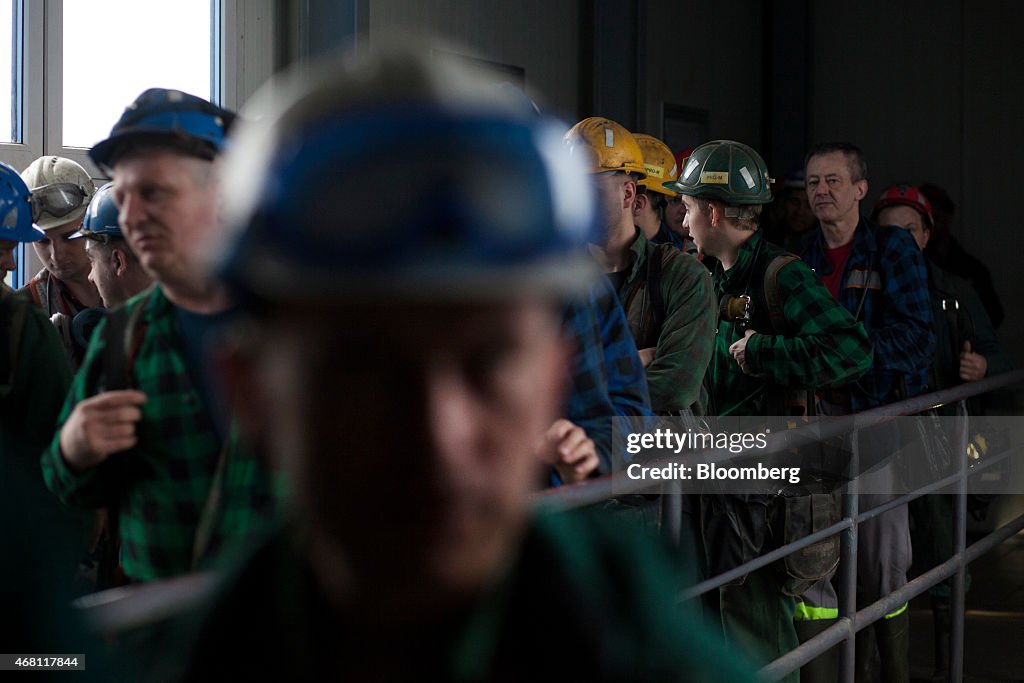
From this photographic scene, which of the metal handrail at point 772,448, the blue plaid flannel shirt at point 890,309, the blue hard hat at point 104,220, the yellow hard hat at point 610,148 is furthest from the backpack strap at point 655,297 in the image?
the blue hard hat at point 104,220

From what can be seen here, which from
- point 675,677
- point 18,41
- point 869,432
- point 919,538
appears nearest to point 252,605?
point 675,677

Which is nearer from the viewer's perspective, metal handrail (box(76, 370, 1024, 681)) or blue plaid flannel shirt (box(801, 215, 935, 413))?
metal handrail (box(76, 370, 1024, 681))

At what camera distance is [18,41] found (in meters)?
5.29

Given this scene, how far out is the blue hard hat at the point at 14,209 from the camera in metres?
1.84

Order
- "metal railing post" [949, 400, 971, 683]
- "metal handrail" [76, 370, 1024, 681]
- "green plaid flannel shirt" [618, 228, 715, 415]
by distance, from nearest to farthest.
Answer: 1. "metal handrail" [76, 370, 1024, 681]
2. "green plaid flannel shirt" [618, 228, 715, 415]
3. "metal railing post" [949, 400, 971, 683]

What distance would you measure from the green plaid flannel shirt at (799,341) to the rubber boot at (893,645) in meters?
0.99

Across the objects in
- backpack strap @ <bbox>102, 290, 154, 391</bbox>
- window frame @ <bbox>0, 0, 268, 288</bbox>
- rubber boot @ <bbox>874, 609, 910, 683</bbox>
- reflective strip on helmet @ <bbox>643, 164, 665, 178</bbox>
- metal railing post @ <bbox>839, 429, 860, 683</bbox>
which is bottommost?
rubber boot @ <bbox>874, 609, 910, 683</bbox>

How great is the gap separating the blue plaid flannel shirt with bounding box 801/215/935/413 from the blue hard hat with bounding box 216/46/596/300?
393cm

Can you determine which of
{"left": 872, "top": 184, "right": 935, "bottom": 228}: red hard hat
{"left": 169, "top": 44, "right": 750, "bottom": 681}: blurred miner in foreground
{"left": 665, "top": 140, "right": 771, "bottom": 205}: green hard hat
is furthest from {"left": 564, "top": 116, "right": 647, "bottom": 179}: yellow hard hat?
{"left": 872, "top": 184, "right": 935, "bottom": 228}: red hard hat

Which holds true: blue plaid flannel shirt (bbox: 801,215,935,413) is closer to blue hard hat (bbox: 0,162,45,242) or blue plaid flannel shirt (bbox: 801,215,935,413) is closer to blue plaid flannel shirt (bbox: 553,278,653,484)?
blue plaid flannel shirt (bbox: 553,278,653,484)

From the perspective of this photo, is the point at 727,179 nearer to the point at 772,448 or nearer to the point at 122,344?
the point at 772,448

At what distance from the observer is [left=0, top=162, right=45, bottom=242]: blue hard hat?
184 centimetres

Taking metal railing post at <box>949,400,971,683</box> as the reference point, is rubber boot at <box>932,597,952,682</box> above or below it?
below

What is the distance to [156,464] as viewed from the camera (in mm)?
1012
